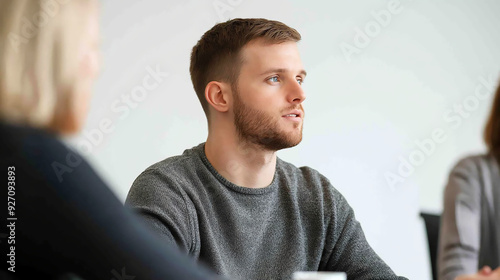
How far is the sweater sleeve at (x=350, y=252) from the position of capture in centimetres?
147

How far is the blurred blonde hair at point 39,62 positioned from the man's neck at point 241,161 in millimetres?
868

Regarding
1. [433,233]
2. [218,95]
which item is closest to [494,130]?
[433,233]

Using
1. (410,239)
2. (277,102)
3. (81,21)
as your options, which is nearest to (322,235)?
(277,102)

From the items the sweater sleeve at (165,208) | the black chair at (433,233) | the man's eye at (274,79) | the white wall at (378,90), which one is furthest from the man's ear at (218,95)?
the white wall at (378,90)

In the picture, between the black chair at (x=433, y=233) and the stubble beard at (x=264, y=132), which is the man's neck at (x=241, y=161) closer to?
the stubble beard at (x=264, y=132)

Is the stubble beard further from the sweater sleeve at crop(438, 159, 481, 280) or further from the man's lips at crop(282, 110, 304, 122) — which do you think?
the sweater sleeve at crop(438, 159, 481, 280)

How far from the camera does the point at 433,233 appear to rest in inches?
44.5

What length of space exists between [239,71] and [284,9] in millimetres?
1245

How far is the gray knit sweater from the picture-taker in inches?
55.5

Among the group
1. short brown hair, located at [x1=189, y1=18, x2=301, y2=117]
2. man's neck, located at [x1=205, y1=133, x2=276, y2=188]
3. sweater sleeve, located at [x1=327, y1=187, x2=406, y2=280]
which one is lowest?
sweater sleeve, located at [x1=327, y1=187, x2=406, y2=280]

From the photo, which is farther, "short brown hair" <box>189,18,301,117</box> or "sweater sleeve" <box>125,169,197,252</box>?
"short brown hair" <box>189,18,301,117</box>

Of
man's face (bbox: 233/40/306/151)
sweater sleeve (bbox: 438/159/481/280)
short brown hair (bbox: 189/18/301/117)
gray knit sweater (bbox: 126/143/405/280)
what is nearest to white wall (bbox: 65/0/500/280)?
short brown hair (bbox: 189/18/301/117)

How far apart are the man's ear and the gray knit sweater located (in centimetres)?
16

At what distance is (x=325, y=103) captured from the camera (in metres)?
2.97
